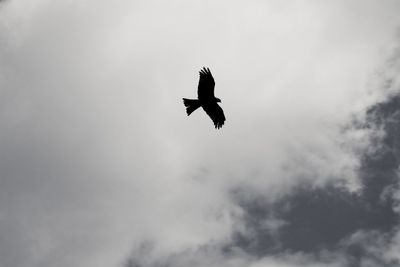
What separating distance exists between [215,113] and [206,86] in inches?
95.7

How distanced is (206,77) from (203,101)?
1.67 metres

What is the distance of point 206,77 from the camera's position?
32188 millimetres

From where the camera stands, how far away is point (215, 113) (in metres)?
34.3

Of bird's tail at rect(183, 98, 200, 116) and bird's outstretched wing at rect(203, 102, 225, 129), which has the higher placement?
bird's outstretched wing at rect(203, 102, 225, 129)

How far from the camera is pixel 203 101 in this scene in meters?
33.2

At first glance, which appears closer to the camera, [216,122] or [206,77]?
[206,77]

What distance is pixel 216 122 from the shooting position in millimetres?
34594

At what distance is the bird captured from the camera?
32.2 m

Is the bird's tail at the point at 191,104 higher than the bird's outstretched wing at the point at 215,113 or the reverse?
the reverse

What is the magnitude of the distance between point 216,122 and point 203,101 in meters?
1.95

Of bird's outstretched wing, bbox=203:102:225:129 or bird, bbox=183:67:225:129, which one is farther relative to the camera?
bird's outstretched wing, bbox=203:102:225:129

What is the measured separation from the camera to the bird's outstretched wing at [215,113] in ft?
111

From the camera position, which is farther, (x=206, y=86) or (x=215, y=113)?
(x=215, y=113)

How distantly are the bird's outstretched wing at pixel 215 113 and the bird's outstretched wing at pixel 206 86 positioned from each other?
788 millimetres
